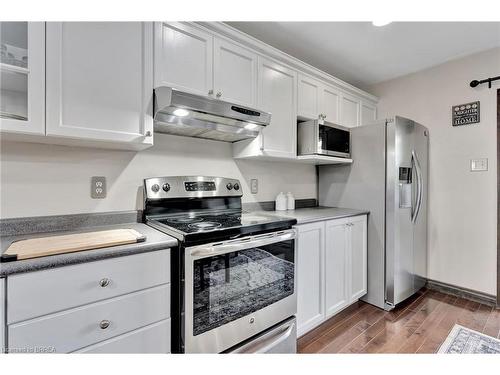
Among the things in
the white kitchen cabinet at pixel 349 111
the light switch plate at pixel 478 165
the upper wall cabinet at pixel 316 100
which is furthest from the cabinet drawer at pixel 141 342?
the light switch plate at pixel 478 165

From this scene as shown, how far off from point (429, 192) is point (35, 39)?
11.2ft

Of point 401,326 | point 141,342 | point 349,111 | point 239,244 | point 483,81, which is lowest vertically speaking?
point 401,326

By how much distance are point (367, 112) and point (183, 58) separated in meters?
2.36

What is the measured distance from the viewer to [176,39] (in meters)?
1.52

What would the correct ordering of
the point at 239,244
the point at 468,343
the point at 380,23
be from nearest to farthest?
the point at 239,244 < the point at 468,343 < the point at 380,23

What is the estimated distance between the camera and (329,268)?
202 centimetres

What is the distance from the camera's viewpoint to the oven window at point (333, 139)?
226 cm

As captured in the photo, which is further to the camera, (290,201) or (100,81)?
(290,201)

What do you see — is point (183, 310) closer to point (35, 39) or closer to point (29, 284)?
point (29, 284)

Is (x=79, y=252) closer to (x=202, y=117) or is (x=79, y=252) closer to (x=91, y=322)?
(x=91, y=322)

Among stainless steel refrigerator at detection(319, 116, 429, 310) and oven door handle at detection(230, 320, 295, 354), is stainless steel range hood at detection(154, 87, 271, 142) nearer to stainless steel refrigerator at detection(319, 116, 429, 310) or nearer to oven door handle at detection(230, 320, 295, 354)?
stainless steel refrigerator at detection(319, 116, 429, 310)

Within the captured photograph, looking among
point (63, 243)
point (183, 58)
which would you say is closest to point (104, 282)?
point (63, 243)

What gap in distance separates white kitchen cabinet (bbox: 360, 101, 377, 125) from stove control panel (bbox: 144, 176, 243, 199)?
1.86 metres
